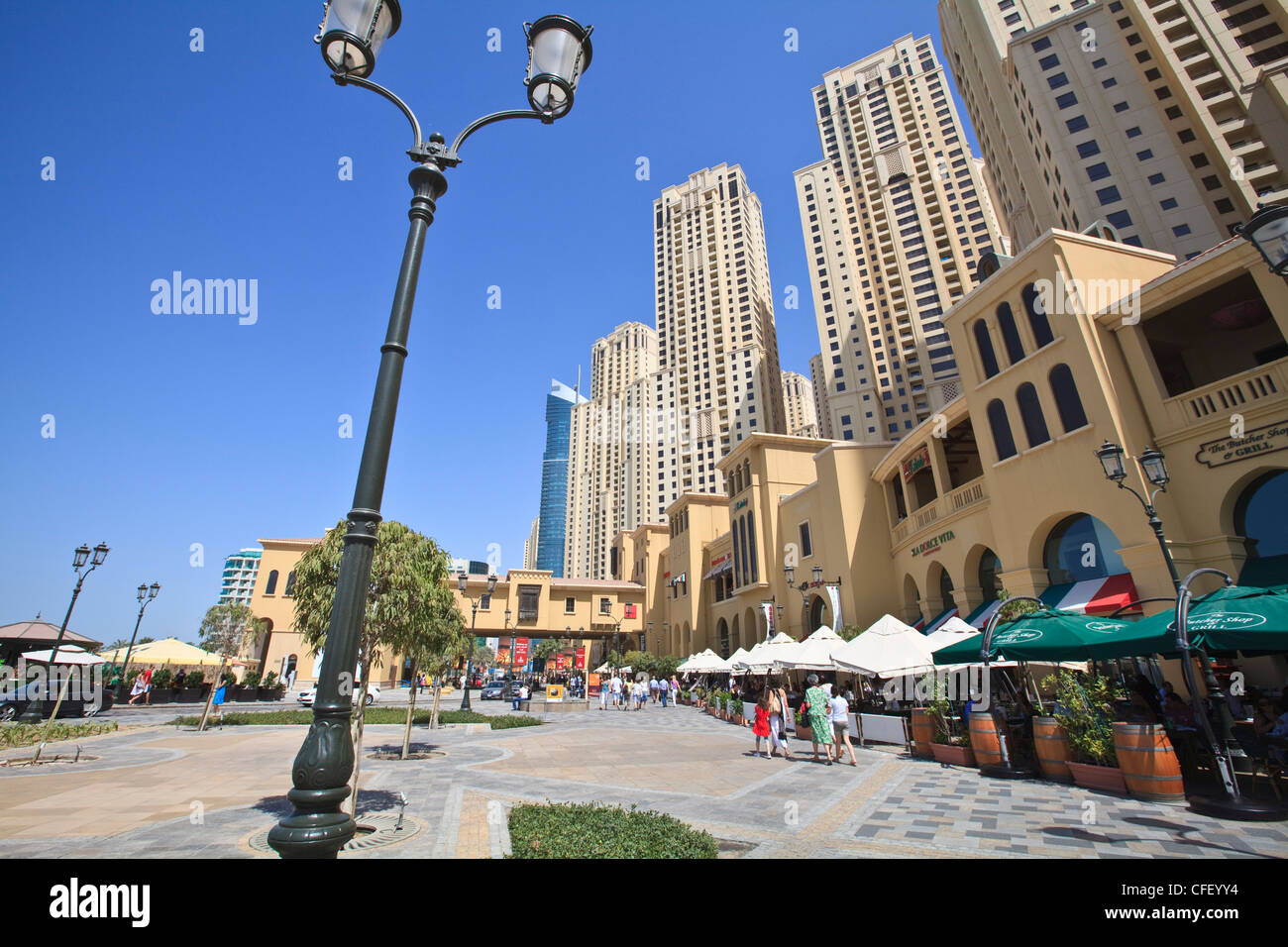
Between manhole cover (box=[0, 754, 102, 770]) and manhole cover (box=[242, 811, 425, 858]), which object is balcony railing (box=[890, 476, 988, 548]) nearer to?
manhole cover (box=[242, 811, 425, 858])

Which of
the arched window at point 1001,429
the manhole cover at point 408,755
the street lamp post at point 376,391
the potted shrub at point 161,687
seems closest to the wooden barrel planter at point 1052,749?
the arched window at point 1001,429

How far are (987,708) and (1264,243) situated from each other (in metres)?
8.96

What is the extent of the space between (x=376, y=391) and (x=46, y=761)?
14640 mm

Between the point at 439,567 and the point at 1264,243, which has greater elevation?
the point at 1264,243

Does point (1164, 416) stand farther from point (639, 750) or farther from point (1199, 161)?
point (1199, 161)

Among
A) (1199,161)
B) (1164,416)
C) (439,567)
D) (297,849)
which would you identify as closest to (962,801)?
A: (297,849)

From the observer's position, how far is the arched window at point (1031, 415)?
16.3m

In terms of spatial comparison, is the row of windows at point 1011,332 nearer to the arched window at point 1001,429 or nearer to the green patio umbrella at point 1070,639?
the arched window at point 1001,429

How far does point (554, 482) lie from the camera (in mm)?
188250

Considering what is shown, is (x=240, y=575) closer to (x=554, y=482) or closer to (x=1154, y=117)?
(x=554, y=482)

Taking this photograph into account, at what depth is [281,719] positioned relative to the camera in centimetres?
2195

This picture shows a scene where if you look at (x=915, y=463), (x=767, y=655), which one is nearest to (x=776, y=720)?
(x=767, y=655)

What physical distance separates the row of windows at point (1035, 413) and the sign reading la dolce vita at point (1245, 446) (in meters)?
2.50
